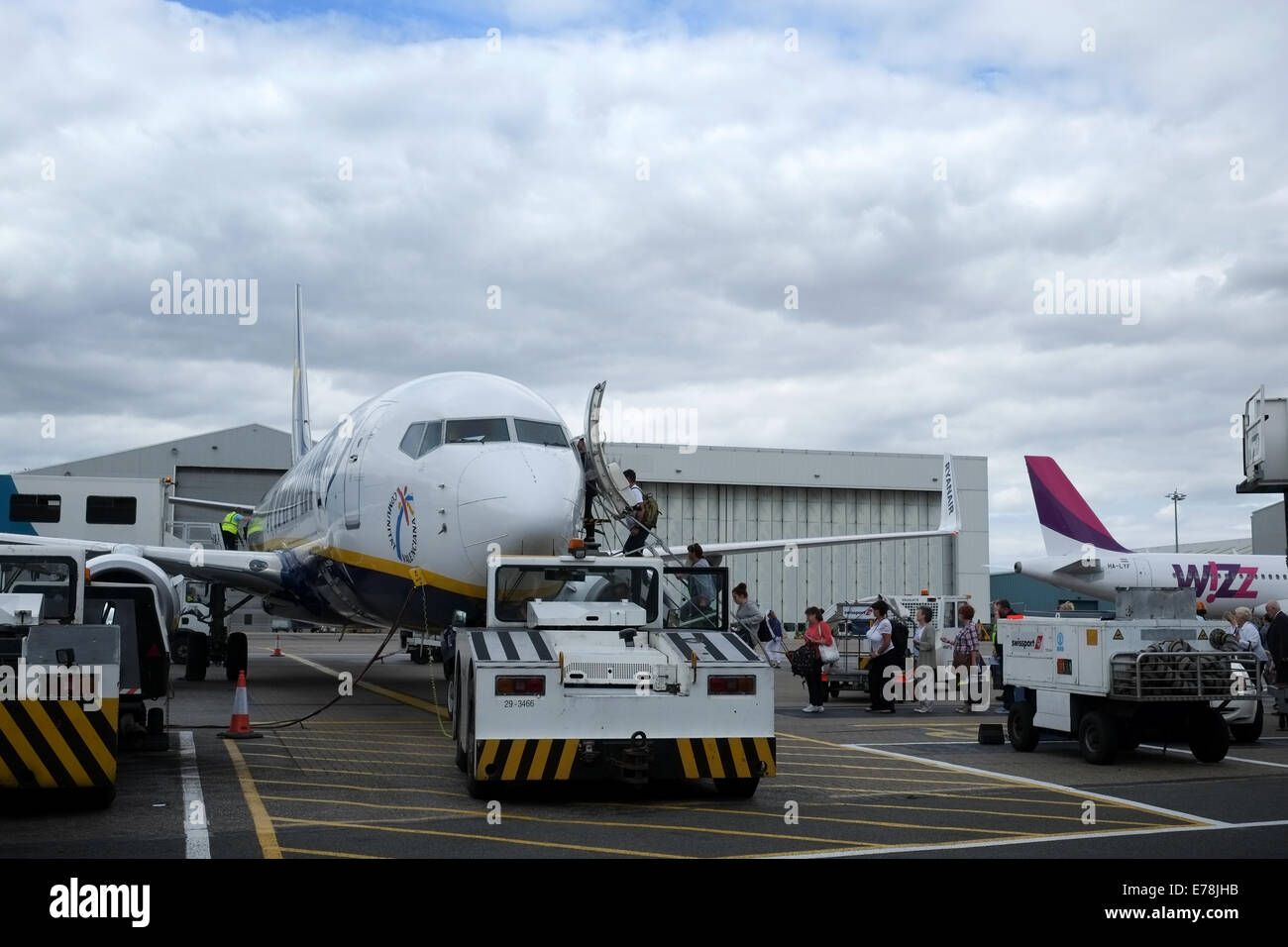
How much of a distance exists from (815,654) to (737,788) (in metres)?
7.94

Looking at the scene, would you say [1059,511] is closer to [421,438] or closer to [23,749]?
[421,438]

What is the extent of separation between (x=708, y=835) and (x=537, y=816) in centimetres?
138

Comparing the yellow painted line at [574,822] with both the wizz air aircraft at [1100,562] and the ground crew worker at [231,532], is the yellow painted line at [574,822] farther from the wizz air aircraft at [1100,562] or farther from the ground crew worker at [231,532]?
the wizz air aircraft at [1100,562]

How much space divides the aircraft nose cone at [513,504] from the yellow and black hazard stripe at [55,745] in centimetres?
545

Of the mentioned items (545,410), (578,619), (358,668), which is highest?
(545,410)

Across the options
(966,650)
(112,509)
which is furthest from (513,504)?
(112,509)

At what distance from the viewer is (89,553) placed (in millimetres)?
19375

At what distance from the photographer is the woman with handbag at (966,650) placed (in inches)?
754

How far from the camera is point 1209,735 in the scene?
504 inches

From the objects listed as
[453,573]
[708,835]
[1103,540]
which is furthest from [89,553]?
[1103,540]

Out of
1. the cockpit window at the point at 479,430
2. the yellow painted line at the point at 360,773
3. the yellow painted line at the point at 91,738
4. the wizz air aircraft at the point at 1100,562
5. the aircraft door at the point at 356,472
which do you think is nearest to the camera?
the yellow painted line at the point at 91,738

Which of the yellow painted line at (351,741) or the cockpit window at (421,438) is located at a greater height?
the cockpit window at (421,438)

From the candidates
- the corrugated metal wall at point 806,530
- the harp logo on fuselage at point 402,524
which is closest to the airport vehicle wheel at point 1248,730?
the harp logo on fuselage at point 402,524
